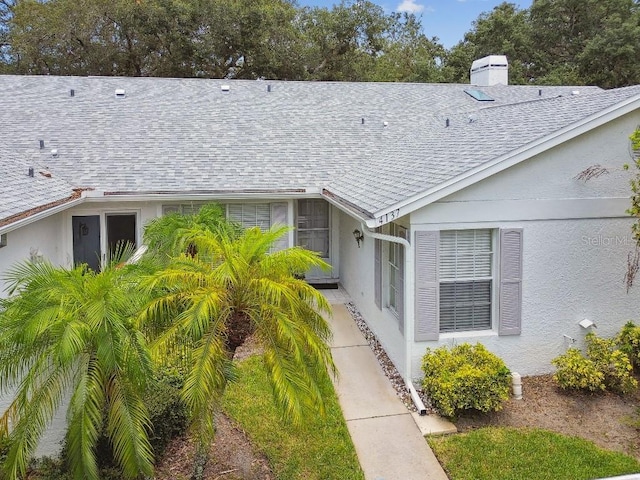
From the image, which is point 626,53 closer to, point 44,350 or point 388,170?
point 388,170

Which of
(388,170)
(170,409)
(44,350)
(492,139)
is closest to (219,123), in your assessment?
(388,170)

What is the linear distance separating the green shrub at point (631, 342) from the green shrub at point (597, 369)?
0.58 ft

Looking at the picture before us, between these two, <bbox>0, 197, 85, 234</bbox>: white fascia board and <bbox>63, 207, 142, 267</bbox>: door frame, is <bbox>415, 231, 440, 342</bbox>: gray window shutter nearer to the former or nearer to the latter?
<bbox>0, 197, 85, 234</bbox>: white fascia board

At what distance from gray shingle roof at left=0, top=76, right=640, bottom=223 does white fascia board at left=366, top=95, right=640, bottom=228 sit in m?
0.15

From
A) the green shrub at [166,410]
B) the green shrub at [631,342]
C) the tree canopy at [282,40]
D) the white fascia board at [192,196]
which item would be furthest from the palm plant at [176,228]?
the tree canopy at [282,40]

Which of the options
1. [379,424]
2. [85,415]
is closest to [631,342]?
[379,424]

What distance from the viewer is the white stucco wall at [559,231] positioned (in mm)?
8188

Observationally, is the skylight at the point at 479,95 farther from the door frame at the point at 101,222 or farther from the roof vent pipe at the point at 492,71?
the door frame at the point at 101,222

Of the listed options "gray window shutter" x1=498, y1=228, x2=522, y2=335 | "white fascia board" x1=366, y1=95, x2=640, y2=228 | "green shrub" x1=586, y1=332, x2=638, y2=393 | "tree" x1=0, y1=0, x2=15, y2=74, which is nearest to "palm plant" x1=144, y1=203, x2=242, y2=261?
"white fascia board" x1=366, y1=95, x2=640, y2=228

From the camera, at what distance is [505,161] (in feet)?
26.2

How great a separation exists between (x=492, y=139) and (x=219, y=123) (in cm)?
823

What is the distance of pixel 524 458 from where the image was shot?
6.49 metres

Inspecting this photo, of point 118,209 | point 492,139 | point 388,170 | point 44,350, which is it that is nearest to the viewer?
point 44,350

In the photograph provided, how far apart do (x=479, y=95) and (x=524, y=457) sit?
1405 centimetres
